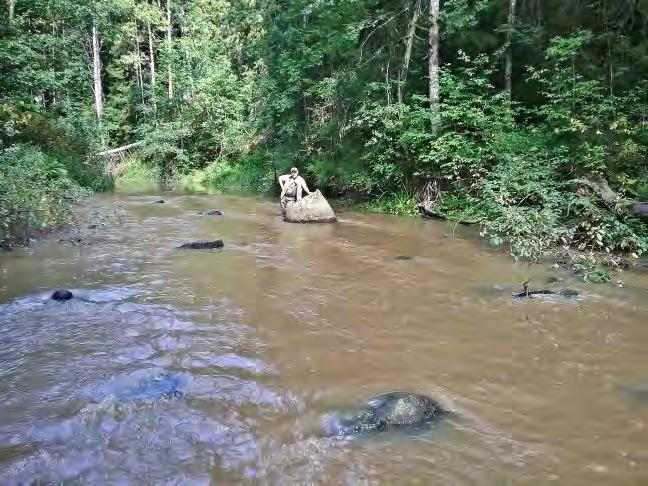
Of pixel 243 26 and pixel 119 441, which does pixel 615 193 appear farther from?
pixel 243 26

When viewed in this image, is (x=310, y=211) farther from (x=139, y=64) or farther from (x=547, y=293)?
(x=139, y=64)

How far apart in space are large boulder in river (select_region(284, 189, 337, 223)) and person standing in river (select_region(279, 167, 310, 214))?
0.58 meters

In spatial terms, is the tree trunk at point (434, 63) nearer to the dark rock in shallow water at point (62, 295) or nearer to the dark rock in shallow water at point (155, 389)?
the dark rock in shallow water at point (62, 295)

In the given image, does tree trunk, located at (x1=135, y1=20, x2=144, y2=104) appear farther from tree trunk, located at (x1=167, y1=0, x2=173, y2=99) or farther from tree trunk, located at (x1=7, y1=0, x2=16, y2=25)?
tree trunk, located at (x1=7, y1=0, x2=16, y2=25)

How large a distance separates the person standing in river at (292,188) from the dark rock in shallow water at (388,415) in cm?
1069

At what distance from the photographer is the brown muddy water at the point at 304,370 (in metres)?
3.45

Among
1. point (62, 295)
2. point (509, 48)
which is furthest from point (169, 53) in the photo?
point (62, 295)

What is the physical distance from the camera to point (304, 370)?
4.84m

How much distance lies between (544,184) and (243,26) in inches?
1080

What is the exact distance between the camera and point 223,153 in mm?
28906

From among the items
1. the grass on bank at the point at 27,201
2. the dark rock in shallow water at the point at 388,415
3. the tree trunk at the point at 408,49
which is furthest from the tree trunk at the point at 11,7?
the dark rock in shallow water at the point at 388,415

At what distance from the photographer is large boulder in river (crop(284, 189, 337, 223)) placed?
13.7 meters

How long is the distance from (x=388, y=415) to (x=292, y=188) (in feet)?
37.5

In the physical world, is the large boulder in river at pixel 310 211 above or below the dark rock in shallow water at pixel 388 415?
above
